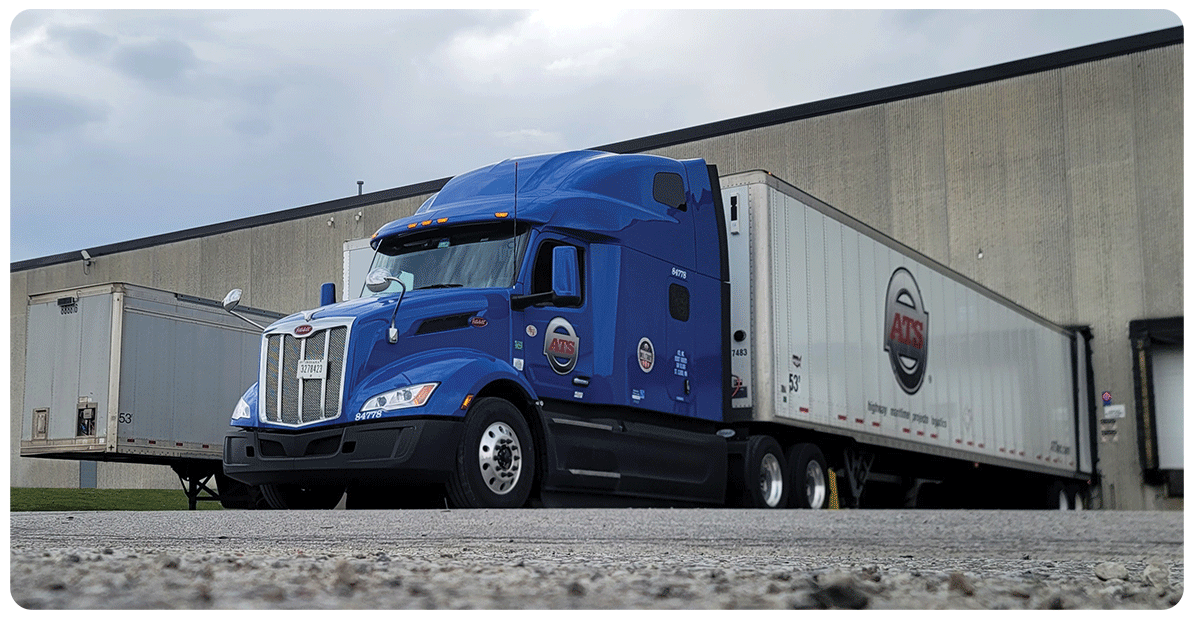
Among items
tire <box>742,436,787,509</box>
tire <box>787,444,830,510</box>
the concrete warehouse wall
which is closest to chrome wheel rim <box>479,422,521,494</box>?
tire <box>742,436,787,509</box>

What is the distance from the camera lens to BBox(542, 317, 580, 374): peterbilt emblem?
10.1 meters

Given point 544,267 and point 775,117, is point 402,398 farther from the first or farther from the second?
point 775,117

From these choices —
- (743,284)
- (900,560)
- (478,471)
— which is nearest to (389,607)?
(900,560)

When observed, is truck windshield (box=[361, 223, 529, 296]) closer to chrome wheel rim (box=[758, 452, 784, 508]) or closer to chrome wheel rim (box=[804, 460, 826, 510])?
chrome wheel rim (box=[758, 452, 784, 508])

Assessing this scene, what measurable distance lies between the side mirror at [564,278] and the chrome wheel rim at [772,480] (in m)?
3.32

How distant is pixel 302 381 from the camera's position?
31.6ft

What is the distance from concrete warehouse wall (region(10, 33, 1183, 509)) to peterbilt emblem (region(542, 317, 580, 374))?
1366 cm

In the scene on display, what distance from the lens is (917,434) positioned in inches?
604

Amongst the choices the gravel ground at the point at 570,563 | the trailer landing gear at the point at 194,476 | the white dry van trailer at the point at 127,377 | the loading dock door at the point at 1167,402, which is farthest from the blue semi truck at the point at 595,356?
the loading dock door at the point at 1167,402

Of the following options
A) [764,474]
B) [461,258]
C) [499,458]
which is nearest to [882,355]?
[764,474]

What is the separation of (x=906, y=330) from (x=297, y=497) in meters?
8.27

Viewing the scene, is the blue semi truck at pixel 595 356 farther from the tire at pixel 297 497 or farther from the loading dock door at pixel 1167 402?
the loading dock door at pixel 1167 402

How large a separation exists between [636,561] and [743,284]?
8.72 m
